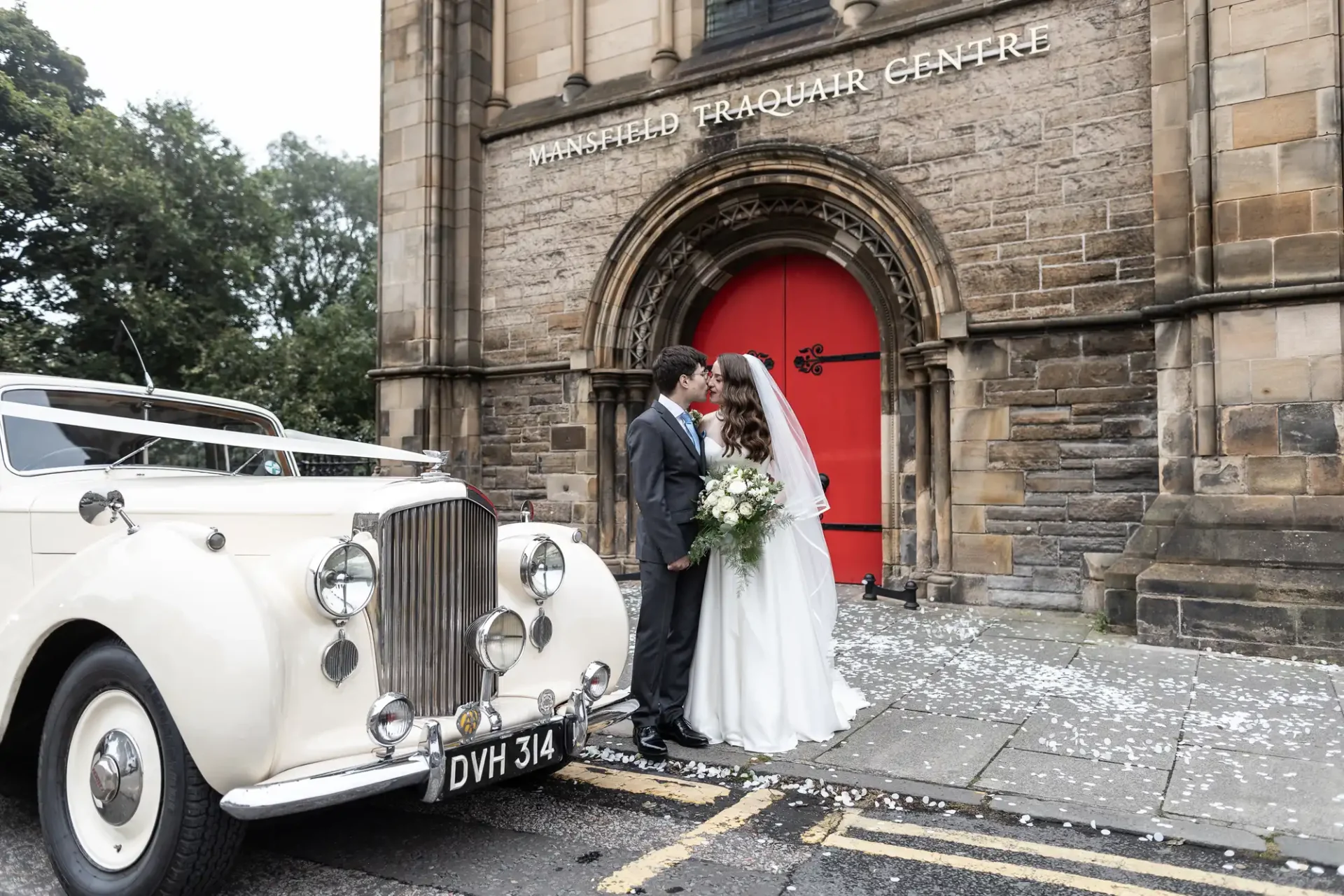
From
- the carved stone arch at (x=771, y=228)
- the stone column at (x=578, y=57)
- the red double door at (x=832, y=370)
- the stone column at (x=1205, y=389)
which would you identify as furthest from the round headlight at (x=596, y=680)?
the stone column at (x=578, y=57)

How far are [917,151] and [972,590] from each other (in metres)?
4.11

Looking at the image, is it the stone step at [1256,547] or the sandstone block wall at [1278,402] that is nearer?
the stone step at [1256,547]

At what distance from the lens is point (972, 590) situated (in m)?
8.01

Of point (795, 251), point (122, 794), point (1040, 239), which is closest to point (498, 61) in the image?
point (795, 251)

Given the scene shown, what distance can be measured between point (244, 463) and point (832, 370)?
6.42 m

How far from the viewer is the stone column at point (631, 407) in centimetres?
1034

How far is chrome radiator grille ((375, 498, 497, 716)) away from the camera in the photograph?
293 cm

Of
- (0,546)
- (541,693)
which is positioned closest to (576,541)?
(541,693)

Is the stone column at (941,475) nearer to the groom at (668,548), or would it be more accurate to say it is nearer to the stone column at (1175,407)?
the stone column at (1175,407)

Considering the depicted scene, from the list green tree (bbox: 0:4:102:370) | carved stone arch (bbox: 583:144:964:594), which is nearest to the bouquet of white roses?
carved stone arch (bbox: 583:144:964:594)

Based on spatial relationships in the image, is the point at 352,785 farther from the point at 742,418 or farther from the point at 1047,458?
the point at 1047,458

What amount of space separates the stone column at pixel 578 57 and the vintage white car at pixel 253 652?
8.27 meters

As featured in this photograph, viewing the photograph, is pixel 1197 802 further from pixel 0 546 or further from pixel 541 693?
pixel 0 546

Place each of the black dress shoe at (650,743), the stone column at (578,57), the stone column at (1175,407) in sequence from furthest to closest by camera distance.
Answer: the stone column at (578,57) < the stone column at (1175,407) < the black dress shoe at (650,743)
